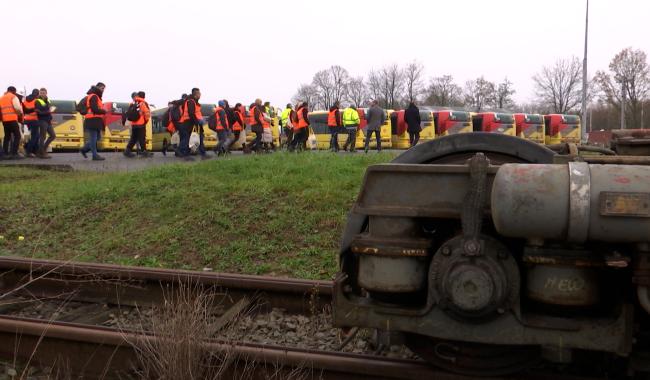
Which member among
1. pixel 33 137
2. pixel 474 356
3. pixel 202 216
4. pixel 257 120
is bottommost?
pixel 474 356

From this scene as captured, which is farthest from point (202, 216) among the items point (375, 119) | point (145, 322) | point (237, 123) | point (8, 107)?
point (375, 119)

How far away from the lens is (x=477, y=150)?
120 inches

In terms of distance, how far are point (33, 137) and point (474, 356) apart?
15908 mm

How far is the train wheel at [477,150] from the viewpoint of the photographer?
2941mm

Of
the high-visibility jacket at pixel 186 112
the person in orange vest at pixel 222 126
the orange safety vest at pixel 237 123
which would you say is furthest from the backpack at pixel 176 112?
the orange safety vest at pixel 237 123

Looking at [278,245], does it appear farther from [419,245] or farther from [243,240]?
[419,245]

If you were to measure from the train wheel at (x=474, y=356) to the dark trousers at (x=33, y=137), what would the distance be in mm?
15157

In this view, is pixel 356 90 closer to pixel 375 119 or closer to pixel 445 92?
pixel 445 92

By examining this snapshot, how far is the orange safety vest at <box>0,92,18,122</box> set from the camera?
47.3ft

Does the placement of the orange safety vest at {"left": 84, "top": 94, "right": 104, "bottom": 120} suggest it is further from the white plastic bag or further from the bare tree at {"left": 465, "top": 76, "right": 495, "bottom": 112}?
the bare tree at {"left": 465, "top": 76, "right": 495, "bottom": 112}

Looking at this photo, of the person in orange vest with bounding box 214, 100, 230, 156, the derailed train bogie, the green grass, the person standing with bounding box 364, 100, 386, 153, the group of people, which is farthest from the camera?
the person standing with bounding box 364, 100, 386, 153

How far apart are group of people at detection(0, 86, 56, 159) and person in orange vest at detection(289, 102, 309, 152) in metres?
6.92

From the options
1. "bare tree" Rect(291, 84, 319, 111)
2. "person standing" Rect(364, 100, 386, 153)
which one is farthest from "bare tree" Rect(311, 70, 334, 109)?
"person standing" Rect(364, 100, 386, 153)

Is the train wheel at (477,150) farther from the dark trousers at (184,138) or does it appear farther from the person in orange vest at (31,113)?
the person in orange vest at (31,113)
